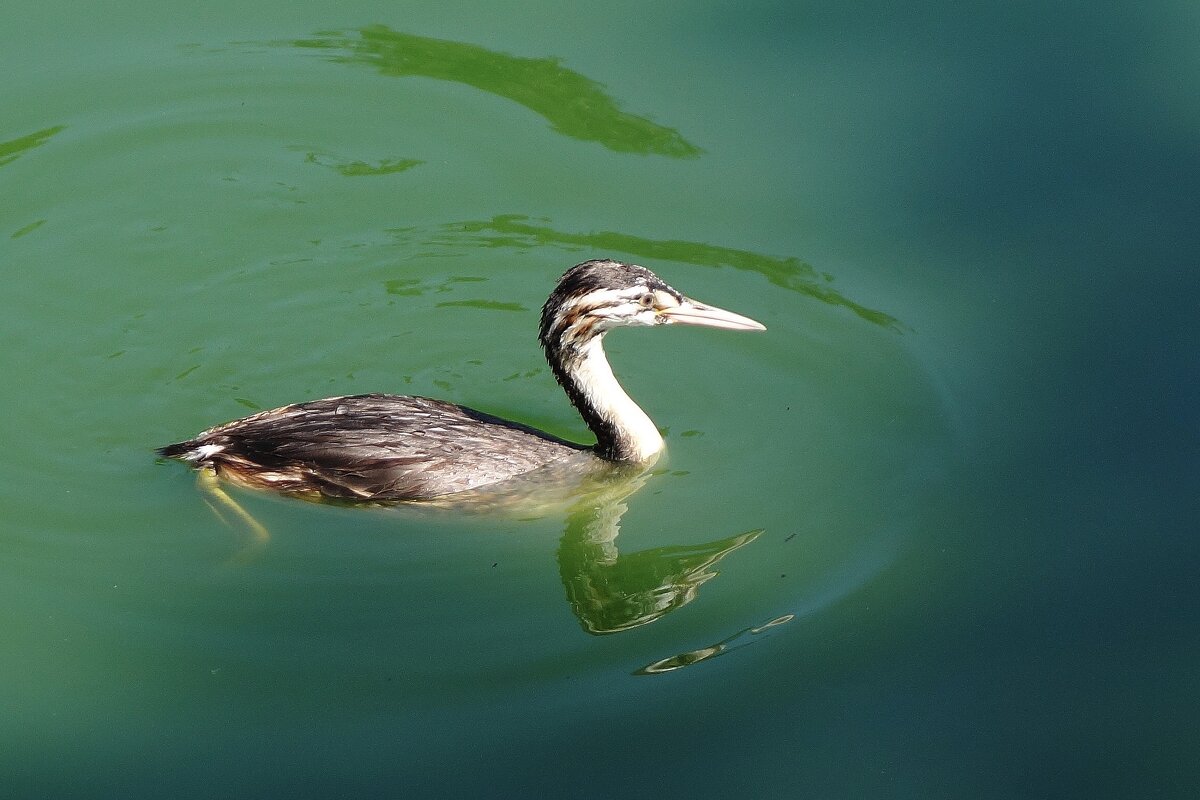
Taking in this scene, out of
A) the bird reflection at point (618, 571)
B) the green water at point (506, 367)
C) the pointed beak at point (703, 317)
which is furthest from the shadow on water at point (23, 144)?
the pointed beak at point (703, 317)

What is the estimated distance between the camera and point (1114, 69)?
1061 cm

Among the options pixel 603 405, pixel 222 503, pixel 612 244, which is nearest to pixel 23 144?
pixel 222 503

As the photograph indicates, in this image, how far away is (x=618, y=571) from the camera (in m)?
7.43

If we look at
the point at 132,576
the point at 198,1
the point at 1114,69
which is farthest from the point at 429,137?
the point at 1114,69

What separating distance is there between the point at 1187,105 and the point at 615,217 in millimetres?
4189

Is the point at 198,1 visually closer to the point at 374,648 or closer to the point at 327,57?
the point at 327,57

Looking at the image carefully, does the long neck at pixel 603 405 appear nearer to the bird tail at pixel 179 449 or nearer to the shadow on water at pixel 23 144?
the bird tail at pixel 179 449

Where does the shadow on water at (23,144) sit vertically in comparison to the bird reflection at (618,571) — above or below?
above

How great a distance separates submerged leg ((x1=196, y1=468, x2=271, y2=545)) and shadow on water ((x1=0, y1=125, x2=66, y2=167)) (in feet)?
11.2

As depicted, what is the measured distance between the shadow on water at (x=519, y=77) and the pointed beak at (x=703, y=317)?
2713mm

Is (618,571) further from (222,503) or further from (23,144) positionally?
(23,144)

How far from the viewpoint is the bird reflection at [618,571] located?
279 inches

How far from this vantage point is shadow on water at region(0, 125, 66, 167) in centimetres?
A: 973

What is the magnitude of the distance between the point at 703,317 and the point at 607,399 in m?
0.67
